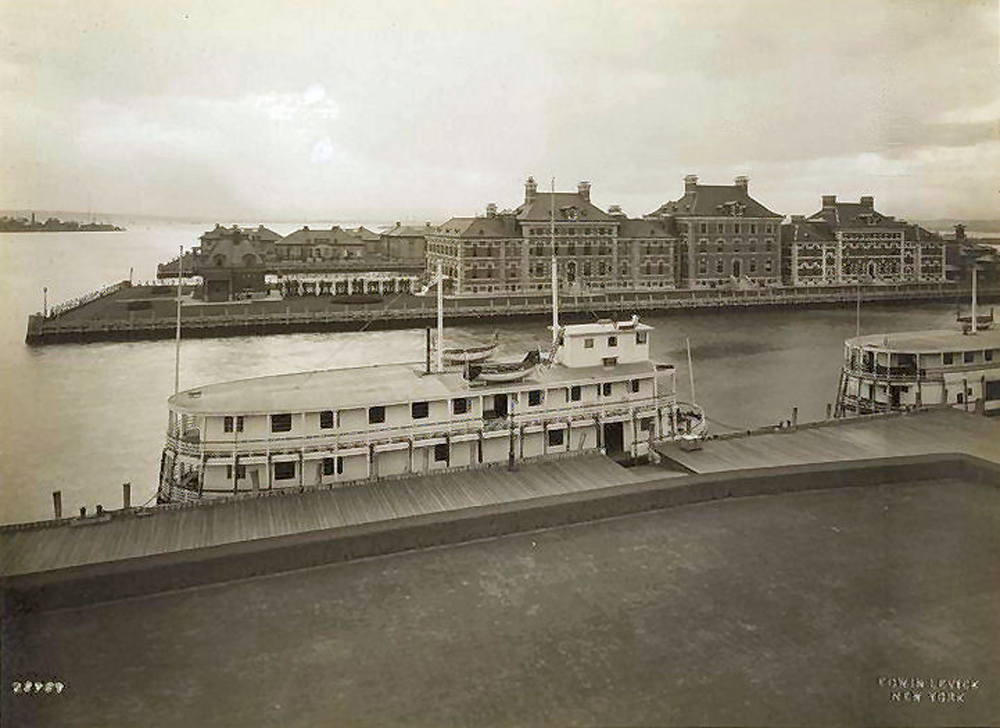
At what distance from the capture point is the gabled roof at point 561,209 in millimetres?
43906

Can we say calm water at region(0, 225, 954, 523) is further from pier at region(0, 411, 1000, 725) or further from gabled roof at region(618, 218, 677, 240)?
gabled roof at region(618, 218, 677, 240)

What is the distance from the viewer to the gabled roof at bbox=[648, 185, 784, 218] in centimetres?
5219

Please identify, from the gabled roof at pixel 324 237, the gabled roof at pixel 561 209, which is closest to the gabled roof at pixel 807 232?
the gabled roof at pixel 561 209

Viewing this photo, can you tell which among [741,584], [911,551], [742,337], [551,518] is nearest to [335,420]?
[551,518]

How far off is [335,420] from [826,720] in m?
8.98

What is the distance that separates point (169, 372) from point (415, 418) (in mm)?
17740

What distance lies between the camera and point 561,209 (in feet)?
148

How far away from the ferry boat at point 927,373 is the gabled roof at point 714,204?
31956mm

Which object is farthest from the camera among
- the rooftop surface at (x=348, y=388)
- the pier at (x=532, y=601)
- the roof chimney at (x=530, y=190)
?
the roof chimney at (x=530, y=190)

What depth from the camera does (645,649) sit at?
289 inches

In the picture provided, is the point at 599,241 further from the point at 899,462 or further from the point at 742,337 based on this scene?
the point at 899,462

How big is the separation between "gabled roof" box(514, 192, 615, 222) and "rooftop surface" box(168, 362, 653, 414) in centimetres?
2860

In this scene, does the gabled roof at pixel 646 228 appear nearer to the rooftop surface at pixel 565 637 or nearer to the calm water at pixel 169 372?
the calm water at pixel 169 372

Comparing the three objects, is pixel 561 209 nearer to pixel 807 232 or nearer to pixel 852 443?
pixel 807 232
